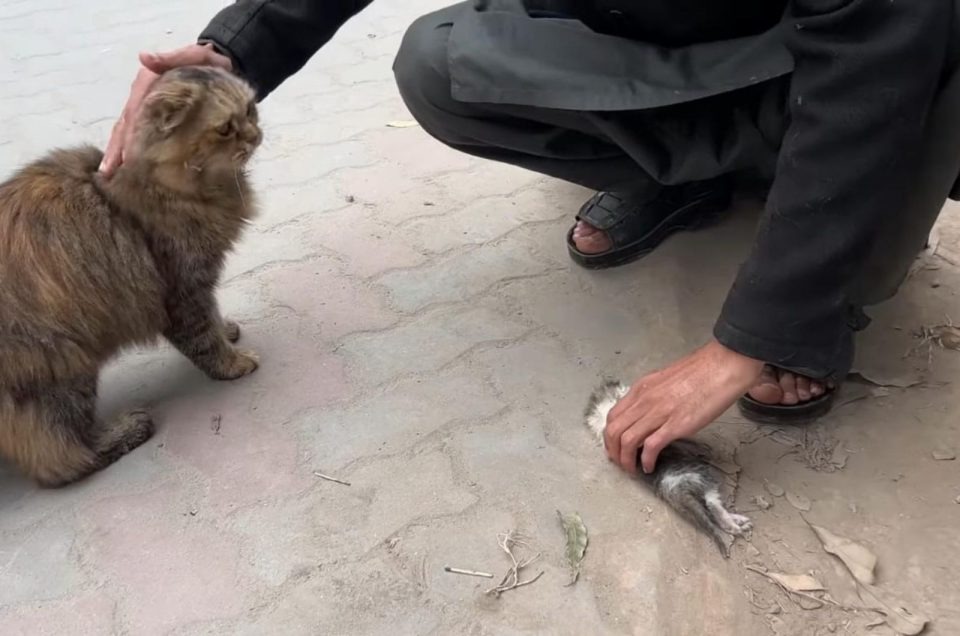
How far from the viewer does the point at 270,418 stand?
2.30m

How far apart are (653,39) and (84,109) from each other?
2.91 metres

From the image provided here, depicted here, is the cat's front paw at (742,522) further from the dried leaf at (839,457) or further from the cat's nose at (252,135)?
the cat's nose at (252,135)

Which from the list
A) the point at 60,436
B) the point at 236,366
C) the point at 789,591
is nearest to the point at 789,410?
the point at 789,591

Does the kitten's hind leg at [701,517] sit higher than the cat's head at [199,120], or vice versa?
the cat's head at [199,120]

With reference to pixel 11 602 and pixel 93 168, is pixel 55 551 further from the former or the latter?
pixel 93 168

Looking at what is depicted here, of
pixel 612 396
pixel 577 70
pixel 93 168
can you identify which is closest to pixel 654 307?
pixel 612 396

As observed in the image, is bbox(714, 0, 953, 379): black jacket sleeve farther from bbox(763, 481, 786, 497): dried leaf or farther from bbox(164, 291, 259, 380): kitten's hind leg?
bbox(164, 291, 259, 380): kitten's hind leg

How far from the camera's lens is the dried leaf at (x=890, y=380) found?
7.18 feet

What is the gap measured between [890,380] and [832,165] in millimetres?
799

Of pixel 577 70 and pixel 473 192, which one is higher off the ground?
pixel 577 70

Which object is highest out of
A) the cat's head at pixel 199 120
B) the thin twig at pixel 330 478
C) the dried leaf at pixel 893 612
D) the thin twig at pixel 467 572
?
the cat's head at pixel 199 120

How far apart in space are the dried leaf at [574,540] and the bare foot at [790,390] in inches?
22.1

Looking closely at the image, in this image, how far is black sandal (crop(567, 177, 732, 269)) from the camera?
8.92 feet

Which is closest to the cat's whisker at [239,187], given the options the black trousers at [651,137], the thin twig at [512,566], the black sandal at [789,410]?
the black trousers at [651,137]
